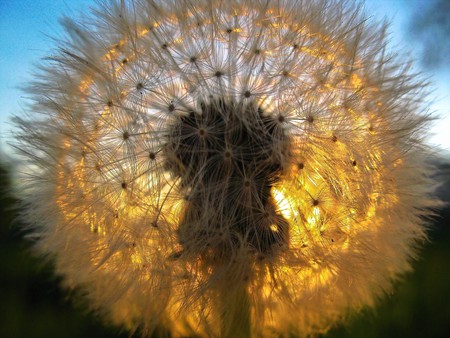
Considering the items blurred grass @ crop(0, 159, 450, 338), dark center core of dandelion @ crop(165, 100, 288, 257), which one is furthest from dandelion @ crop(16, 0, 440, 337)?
blurred grass @ crop(0, 159, 450, 338)

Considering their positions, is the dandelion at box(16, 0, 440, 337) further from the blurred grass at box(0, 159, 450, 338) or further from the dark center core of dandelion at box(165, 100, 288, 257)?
the blurred grass at box(0, 159, 450, 338)

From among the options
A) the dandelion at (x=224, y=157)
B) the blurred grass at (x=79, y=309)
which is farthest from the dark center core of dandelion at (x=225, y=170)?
the blurred grass at (x=79, y=309)

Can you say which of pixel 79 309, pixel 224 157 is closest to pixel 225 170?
pixel 224 157

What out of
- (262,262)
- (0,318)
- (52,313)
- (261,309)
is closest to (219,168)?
(262,262)

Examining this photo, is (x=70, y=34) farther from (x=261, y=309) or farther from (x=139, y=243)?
(x=261, y=309)

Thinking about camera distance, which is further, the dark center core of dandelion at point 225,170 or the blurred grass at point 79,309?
the blurred grass at point 79,309

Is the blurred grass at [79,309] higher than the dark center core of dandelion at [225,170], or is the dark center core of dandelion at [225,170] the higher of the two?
the dark center core of dandelion at [225,170]

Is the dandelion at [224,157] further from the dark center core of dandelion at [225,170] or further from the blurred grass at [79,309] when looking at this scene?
the blurred grass at [79,309]
